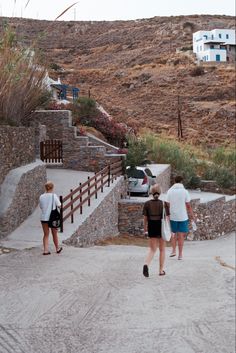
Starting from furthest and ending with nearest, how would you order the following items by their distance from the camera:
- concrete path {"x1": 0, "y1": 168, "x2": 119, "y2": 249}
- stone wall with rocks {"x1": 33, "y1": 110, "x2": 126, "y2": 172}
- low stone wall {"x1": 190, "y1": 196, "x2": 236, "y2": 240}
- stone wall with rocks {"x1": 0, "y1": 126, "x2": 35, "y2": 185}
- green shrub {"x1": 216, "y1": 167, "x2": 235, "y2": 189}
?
green shrub {"x1": 216, "y1": 167, "x2": 235, "y2": 189}
stone wall with rocks {"x1": 33, "y1": 110, "x2": 126, "y2": 172}
low stone wall {"x1": 190, "y1": 196, "x2": 236, "y2": 240}
stone wall with rocks {"x1": 0, "y1": 126, "x2": 35, "y2": 185}
concrete path {"x1": 0, "y1": 168, "x2": 119, "y2": 249}

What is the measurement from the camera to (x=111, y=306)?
7.37m

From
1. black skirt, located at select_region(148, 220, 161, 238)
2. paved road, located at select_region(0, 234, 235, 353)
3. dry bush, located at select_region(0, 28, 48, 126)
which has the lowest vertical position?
paved road, located at select_region(0, 234, 235, 353)

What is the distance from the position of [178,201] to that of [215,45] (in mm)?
79573

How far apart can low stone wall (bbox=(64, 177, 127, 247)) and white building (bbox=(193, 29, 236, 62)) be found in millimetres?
63205

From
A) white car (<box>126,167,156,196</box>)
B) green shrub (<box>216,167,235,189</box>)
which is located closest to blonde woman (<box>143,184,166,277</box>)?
white car (<box>126,167,156,196</box>)

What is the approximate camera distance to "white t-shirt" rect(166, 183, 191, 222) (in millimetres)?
9695

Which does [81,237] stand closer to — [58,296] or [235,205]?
[58,296]

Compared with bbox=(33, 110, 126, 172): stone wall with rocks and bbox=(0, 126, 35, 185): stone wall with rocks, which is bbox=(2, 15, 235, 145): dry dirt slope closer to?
bbox=(33, 110, 126, 172): stone wall with rocks

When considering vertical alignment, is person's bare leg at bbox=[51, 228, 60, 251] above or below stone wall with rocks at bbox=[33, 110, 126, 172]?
below

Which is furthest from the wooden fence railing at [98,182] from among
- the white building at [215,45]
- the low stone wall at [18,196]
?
the white building at [215,45]

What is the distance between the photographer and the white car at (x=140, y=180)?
20.6m

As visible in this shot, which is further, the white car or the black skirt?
the white car

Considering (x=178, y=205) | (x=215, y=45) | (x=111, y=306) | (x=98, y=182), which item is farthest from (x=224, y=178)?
(x=215, y=45)

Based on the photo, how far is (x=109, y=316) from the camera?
698 centimetres
